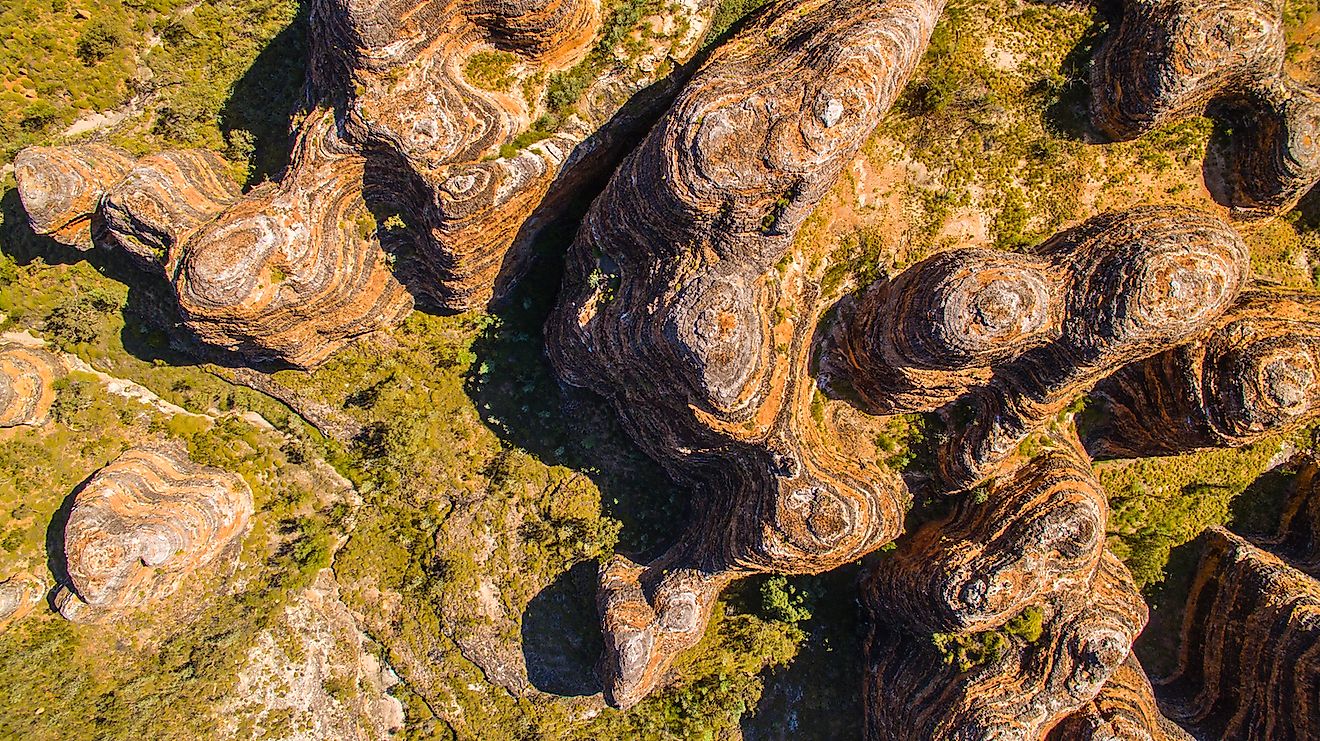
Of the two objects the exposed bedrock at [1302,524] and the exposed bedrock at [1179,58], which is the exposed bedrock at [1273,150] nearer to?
the exposed bedrock at [1179,58]

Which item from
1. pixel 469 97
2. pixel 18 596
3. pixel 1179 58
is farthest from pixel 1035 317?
pixel 18 596

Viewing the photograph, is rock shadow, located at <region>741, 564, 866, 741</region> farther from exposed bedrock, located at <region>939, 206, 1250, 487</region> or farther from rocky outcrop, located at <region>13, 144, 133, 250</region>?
rocky outcrop, located at <region>13, 144, 133, 250</region>

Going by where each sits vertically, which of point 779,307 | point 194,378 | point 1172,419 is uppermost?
point 1172,419

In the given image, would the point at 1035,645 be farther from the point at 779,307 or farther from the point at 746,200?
the point at 746,200

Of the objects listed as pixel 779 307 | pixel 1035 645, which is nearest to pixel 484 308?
pixel 779 307

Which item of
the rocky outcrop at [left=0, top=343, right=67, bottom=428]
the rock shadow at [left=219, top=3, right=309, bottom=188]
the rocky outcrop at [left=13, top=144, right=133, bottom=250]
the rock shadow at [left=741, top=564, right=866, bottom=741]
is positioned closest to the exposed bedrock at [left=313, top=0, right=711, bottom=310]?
the rock shadow at [left=219, top=3, right=309, bottom=188]

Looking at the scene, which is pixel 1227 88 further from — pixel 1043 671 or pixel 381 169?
pixel 381 169

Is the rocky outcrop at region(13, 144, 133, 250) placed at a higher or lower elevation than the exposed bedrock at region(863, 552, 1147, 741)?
lower
